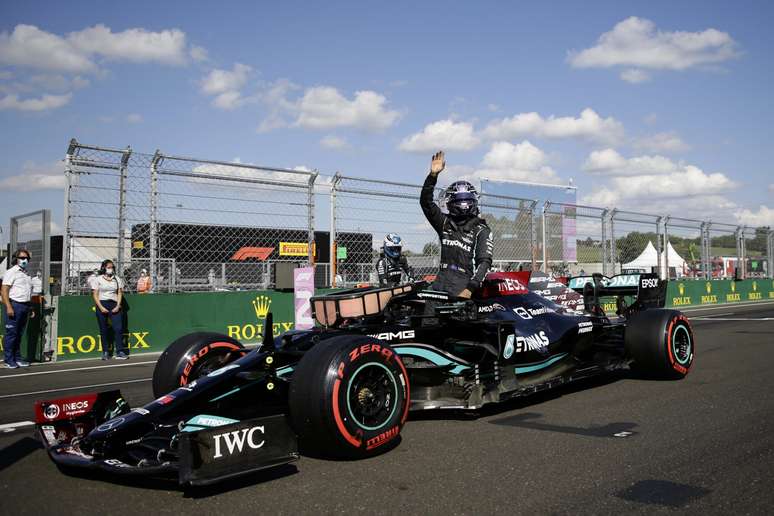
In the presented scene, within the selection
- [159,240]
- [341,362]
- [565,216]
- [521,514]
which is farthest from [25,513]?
[565,216]

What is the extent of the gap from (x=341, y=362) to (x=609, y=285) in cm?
490

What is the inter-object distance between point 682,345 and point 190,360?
16.5 ft

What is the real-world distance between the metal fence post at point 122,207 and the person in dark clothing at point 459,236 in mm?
6542

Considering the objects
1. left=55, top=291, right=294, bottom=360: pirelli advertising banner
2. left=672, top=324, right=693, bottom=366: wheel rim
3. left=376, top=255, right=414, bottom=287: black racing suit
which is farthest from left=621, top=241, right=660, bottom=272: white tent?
left=672, top=324, right=693, bottom=366: wheel rim

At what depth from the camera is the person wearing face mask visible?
431 inches

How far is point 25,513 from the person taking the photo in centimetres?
333

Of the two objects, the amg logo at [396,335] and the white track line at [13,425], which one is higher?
the amg logo at [396,335]

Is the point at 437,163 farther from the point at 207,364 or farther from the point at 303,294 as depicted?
the point at 303,294

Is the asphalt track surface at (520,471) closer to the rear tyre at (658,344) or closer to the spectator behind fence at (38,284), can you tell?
the rear tyre at (658,344)

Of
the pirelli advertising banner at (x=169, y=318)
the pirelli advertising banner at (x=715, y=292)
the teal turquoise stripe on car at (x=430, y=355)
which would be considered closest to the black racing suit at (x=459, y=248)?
the teal turquoise stripe on car at (x=430, y=355)

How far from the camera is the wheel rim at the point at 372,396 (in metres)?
4.23

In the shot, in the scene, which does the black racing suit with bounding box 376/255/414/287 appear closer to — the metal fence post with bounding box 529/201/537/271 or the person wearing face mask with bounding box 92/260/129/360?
the person wearing face mask with bounding box 92/260/129/360

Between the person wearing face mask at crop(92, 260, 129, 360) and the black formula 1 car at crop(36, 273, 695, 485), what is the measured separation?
242 inches

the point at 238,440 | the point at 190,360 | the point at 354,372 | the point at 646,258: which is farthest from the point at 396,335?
the point at 646,258
